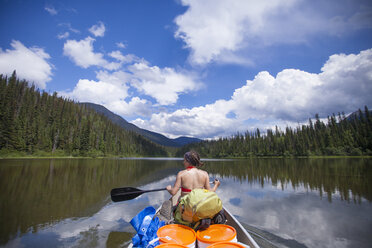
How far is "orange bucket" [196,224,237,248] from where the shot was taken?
2.86 metres

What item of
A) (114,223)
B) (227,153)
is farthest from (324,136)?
(114,223)

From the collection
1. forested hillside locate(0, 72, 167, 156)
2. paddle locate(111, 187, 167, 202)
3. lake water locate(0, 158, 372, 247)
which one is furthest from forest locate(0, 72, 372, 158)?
paddle locate(111, 187, 167, 202)

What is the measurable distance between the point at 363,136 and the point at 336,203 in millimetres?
85434

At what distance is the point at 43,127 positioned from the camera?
68688 millimetres

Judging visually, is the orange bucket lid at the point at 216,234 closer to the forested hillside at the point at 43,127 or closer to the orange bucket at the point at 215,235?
the orange bucket at the point at 215,235

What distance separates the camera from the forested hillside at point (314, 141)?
221 feet

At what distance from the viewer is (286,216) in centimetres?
809

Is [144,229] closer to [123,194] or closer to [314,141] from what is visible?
[123,194]

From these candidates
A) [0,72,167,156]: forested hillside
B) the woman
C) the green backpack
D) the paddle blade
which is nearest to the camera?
the green backpack

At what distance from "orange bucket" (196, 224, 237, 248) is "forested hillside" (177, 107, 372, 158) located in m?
86.3

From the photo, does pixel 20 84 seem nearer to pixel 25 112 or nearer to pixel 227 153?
pixel 25 112

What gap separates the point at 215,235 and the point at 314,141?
319 feet

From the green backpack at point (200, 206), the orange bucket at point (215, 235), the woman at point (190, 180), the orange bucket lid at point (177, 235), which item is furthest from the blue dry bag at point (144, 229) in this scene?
the orange bucket at point (215, 235)

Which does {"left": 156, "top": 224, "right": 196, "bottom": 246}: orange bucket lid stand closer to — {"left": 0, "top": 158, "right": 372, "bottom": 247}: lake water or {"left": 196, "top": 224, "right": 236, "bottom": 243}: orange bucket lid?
{"left": 196, "top": 224, "right": 236, "bottom": 243}: orange bucket lid
